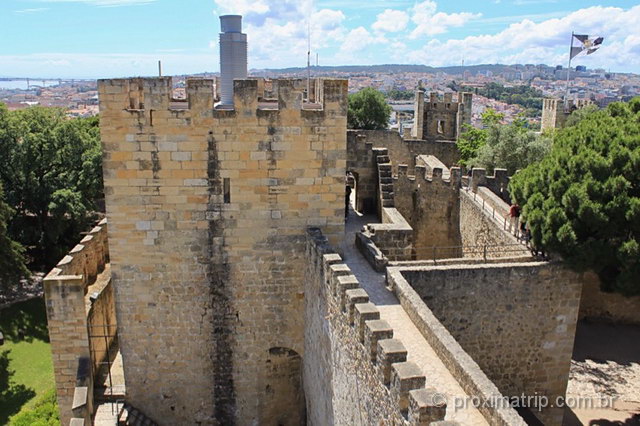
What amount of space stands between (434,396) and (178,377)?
24.0ft

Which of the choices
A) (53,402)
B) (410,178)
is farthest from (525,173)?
(53,402)

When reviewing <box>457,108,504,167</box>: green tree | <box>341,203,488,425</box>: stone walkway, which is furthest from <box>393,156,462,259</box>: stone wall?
<box>457,108,504,167</box>: green tree

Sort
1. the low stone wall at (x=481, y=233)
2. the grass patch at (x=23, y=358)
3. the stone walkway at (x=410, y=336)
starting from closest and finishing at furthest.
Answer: the stone walkway at (x=410, y=336) < the low stone wall at (x=481, y=233) < the grass patch at (x=23, y=358)

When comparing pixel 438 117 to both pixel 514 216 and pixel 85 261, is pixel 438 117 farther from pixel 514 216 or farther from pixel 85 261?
pixel 85 261

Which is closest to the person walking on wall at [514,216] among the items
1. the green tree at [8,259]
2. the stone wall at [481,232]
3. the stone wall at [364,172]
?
the stone wall at [481,232]

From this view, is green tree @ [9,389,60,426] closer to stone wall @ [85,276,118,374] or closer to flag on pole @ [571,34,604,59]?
stone wall @ [85,276,118,374]

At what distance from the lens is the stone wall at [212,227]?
35.5 feet

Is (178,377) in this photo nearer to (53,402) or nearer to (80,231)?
(53,402)

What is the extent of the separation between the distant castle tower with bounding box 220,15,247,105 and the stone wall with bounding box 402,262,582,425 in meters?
5.37

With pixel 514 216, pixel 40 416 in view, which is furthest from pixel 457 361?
pixel 40 416

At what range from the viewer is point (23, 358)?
2031 centimetres

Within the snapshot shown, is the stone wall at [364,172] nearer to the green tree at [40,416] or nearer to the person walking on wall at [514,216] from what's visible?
the person walking on wall at [514,216]

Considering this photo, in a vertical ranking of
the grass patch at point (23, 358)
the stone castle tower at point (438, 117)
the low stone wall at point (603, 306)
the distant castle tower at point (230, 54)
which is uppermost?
the distant castle tower at point (230, 54)

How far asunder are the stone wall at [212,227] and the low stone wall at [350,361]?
28.9 inches
